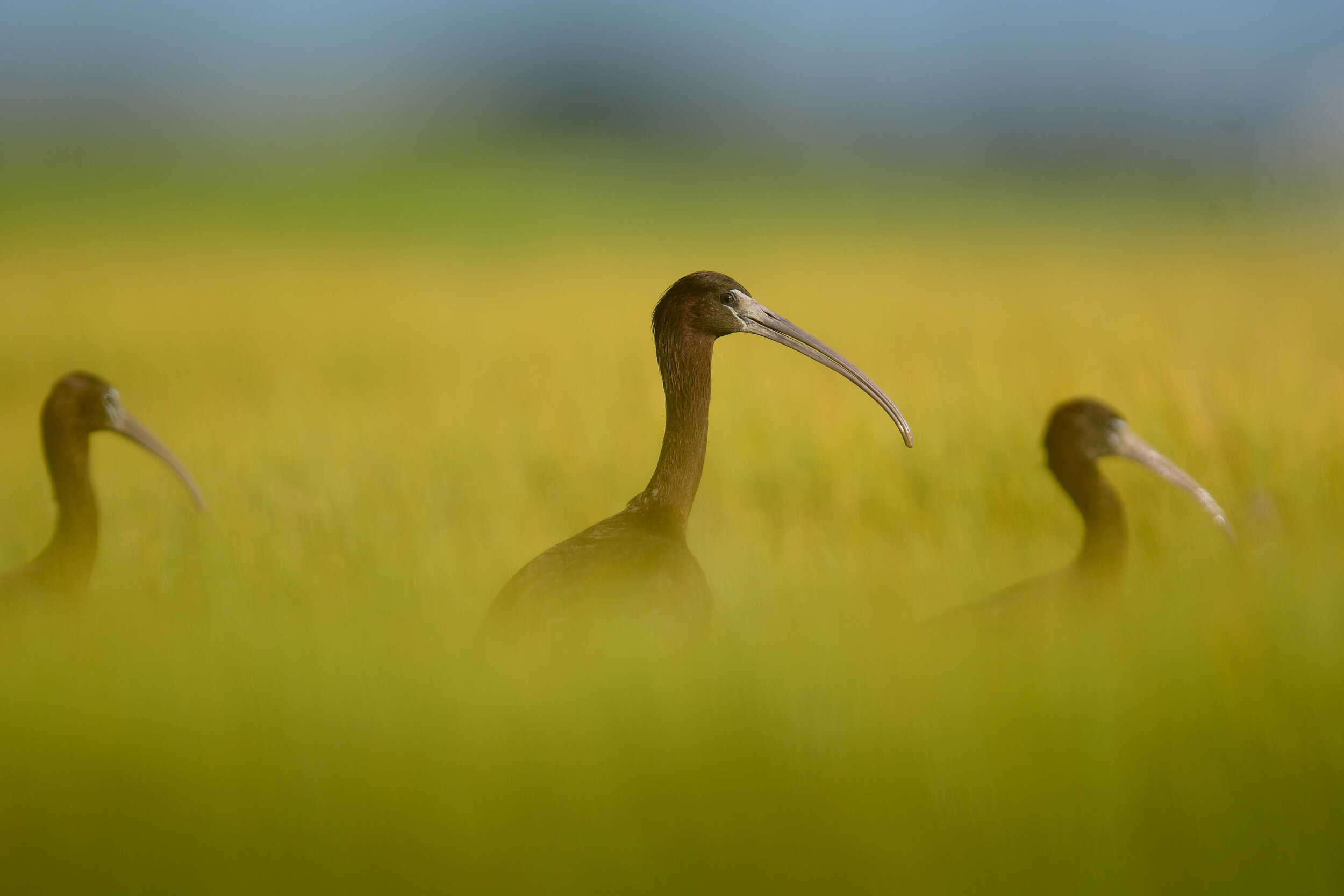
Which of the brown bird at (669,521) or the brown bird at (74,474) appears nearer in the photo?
the brown bird at (669,521)

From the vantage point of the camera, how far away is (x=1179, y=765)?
2605 mm

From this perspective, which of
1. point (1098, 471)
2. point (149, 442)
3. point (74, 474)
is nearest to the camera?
point (74, 474)

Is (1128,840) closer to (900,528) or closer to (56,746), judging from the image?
(56,746)

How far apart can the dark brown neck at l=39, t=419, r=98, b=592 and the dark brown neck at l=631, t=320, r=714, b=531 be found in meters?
2.29

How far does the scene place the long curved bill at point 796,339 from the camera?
4391 millimetres

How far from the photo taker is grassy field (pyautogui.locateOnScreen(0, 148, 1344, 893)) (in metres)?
2.46

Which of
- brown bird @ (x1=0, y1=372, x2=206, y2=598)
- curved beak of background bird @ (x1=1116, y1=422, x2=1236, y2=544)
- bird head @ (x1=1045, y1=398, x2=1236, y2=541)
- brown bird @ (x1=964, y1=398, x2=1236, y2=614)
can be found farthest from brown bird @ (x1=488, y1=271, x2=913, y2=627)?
brown bird @ (x1=0, y1=372, x2=206, y2=598)

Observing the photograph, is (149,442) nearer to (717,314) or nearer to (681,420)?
(681,420)

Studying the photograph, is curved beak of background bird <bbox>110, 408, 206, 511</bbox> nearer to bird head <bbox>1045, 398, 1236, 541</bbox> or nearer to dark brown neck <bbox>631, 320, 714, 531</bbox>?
dark brown neck <bbox>631, 320, 714, 531</bbox>

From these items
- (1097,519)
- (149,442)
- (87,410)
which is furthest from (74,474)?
(1097,519)

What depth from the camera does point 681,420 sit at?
4.36 meters

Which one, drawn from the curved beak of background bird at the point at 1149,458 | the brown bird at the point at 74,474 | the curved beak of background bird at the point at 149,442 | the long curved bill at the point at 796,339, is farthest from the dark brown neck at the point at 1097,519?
the curved beak of background bird at the point at 149,442

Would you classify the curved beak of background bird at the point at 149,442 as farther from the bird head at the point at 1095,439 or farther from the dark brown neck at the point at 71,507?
the bird head at the point at 1095,439

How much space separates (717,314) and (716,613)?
1.29 meters
